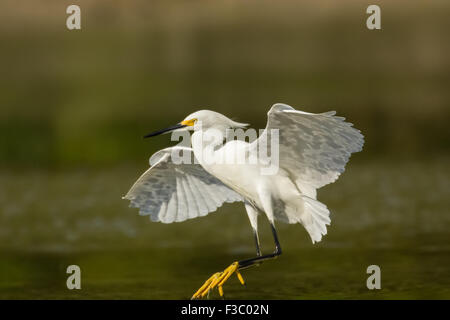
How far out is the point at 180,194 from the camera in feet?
25.4

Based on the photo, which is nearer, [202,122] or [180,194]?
[202,122]

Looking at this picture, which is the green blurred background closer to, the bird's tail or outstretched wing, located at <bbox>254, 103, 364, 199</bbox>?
the bird's tail

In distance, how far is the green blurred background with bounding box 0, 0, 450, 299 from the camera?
29.4ft

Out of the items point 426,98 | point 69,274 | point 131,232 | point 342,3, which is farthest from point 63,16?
point 69,274

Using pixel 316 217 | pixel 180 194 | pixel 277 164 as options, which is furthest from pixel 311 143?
pixel 180 194

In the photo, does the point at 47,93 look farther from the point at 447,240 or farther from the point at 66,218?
the point at 447,240

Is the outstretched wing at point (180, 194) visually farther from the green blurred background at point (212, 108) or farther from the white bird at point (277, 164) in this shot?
the green blurred background at point (212, 108)

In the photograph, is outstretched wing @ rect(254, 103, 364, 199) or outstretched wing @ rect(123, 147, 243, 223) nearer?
outstretched wing @ rect(254, 103, 364, 199)

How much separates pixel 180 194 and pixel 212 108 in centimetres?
1253

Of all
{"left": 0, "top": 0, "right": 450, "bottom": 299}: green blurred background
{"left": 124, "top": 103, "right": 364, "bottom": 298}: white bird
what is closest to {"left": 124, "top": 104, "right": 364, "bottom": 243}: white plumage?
{"left": 124, "top": 103, "right": 364, "bottom": 298}: white bird

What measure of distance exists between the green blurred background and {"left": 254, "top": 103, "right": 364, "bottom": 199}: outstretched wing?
1.14 meters

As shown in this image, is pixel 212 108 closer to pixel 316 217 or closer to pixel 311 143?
pixel 316 217

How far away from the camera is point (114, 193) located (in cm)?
1374

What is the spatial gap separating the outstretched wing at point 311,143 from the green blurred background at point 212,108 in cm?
114
